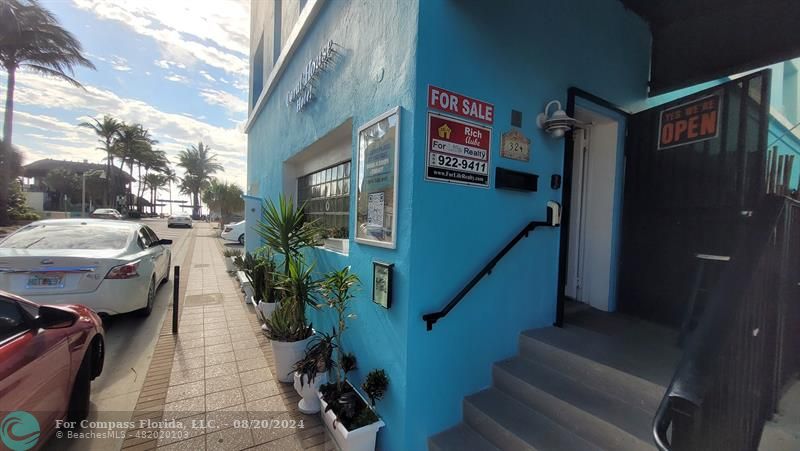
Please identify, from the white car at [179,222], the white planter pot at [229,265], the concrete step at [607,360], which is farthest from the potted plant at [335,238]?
the white car at [179,222]

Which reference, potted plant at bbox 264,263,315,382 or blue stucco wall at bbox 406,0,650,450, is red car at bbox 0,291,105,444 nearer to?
potted plant at bbox 264,263,315,382

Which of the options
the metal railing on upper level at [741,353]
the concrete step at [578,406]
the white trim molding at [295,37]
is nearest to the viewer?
the metal railing on upper level at [741,353]

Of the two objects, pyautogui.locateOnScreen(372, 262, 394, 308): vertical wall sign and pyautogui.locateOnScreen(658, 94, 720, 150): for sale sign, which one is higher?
pyautogui.locateOnScreen(658, 94, 720, 150): for sale sign

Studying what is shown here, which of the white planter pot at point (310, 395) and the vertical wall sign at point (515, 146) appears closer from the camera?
the vertical wall sign at point (515, 146)

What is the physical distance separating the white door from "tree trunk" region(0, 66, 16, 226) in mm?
27152

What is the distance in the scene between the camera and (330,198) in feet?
17.0

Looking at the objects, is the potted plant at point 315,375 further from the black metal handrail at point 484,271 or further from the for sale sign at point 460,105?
the for sale sign at point 460,105

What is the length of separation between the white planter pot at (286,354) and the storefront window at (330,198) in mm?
1406

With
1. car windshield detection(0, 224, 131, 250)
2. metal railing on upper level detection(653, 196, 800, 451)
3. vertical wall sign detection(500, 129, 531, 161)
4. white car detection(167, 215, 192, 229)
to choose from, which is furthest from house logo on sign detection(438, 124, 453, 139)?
white car detection(167, 215, 192, 229)

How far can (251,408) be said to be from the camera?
9.98ft

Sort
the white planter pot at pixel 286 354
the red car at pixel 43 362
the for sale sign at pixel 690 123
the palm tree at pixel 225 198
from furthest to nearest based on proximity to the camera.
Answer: the palm tree at pixel 225 198, the white planter pot at pixel 286 354, the for sale sign at pixel 690 123, the red car at pixel 43 362

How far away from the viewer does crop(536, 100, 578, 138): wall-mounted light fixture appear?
9.60ft

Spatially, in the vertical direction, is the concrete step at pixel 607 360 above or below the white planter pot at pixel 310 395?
above

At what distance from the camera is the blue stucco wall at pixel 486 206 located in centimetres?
241
